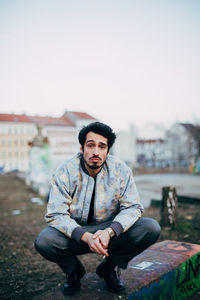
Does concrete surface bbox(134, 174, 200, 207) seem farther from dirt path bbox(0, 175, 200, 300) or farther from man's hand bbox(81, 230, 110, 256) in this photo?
man's hand bbox(81, 230, 110, 256)

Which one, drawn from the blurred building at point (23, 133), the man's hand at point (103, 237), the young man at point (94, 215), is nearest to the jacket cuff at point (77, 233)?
the young man at point (94, 215)

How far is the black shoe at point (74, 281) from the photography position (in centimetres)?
214

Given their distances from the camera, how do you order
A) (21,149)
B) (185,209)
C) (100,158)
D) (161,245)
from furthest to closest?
(21,149), (185,209), (161,245), (100,158)

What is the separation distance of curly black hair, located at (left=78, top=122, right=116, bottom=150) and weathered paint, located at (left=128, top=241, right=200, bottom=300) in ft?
4.24

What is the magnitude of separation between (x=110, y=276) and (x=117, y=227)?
469 millimetres

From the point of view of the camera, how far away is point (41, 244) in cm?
216

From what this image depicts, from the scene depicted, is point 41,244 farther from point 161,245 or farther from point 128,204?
point 161,245

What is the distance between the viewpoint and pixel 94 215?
2355 mm

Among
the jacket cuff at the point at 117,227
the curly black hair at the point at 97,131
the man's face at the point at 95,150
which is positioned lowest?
the jacket cuff at the point at 117,227

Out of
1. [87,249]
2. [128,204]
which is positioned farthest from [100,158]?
[87,249]

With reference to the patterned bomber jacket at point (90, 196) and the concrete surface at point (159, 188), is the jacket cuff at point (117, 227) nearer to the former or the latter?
the patterned bomber jacket at point (90, 196)

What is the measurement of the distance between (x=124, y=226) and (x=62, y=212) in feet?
1.76

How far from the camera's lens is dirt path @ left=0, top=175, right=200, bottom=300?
2859 millimetres

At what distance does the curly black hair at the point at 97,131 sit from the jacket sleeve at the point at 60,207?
445 millimetres
